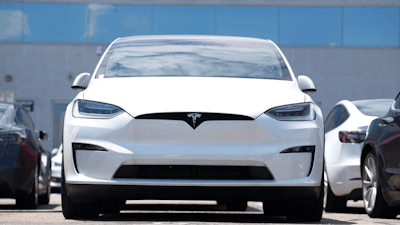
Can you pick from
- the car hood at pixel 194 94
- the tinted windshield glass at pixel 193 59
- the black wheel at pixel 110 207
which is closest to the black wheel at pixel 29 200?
the black wheel at pixel 110 207

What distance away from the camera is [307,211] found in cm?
562

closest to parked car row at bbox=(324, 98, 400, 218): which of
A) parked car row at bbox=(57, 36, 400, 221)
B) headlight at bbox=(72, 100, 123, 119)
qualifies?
parked car row at bbox=(57, 36, 400, 221)

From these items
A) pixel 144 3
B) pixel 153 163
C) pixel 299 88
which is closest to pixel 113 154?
pixel 153 163

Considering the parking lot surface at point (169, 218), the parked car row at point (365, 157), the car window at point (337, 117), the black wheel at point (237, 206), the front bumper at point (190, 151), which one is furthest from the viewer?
the black wheel at point (237, 206)

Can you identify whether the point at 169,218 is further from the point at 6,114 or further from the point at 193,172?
the point at 6,114

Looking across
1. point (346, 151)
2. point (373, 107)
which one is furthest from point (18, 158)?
point (373, 107)

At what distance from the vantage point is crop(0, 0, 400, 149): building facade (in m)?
26.0

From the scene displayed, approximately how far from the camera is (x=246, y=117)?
5020 mm

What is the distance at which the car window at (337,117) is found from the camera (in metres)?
8.52

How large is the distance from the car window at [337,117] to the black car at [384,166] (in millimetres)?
1446

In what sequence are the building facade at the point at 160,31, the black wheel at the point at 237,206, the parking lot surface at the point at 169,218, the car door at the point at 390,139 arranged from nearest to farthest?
the parking lot surface at the point at 169,218 → the car door at the point at 390,139 → the black wheel at the point at 237,206 → the building facade at the point at 160,31

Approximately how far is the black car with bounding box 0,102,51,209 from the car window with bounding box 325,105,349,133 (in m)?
3.74

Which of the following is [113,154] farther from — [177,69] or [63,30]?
[63,30]

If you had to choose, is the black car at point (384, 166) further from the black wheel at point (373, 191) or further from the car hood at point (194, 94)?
the car hood at point (194, 94)
